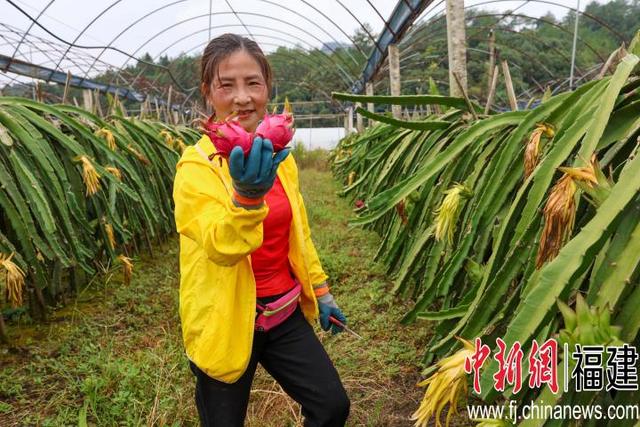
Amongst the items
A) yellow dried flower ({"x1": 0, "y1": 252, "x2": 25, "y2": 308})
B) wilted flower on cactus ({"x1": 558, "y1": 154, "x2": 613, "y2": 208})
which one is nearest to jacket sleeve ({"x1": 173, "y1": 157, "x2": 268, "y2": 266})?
wilted flower on cactus ({"x1": 558, "y1": 154, "x2": 613, "y2": 208})

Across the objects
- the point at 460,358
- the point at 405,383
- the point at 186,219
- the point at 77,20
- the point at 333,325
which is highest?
the point at 77,20

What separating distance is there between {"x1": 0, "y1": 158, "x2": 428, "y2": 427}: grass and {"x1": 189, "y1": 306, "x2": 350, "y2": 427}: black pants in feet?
1.33

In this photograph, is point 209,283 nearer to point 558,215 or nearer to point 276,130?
point 276,130

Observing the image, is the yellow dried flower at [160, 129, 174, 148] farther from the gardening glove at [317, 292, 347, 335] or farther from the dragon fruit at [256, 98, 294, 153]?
the dragon fruit at [256, 98, 294, 153]

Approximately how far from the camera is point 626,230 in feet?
2.49

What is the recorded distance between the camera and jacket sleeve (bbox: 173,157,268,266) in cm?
89

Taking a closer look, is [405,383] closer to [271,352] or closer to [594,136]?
[271,352]

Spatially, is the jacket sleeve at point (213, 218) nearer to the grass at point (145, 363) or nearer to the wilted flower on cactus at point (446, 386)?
the wilted flower on cactus at point (446, 386)

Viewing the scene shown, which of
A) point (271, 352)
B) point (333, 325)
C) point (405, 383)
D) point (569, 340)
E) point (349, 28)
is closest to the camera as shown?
point (569, 340)

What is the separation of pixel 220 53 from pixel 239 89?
0.09 m

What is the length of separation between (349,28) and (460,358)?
8.84 m

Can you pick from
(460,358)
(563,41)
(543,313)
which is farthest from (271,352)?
(563,41)

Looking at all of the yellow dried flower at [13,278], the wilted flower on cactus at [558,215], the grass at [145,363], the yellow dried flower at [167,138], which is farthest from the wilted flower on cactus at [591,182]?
the yellow dried flower at [167,138]

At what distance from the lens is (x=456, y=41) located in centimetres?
239
